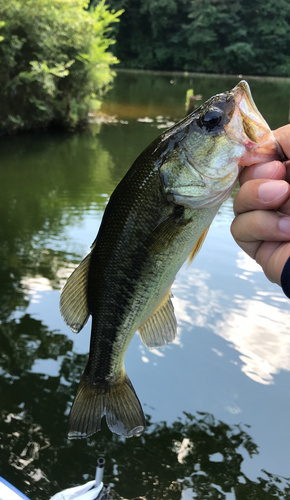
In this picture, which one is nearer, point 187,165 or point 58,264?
point 187,165

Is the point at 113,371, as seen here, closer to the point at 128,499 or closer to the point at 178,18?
the point at 128,499

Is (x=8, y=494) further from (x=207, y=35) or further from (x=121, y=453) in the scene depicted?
(x=207, y=35)

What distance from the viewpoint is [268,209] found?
154 cm

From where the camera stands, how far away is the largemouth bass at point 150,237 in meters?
1.46

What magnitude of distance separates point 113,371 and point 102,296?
395 mm

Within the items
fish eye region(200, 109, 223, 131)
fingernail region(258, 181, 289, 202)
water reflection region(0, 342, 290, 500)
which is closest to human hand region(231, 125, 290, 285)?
fingernail region(258, 181, 289, 202)

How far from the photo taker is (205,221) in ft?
5.19

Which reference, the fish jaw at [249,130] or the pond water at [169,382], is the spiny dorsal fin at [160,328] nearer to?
the fish jaw at [249,130]

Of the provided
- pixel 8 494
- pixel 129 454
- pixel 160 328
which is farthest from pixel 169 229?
pixel 129 454

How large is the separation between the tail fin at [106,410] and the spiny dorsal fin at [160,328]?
263 millimetres

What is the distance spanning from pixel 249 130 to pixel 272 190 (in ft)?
0.74

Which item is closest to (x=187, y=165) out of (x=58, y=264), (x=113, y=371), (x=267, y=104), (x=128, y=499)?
(x=113, y=371)

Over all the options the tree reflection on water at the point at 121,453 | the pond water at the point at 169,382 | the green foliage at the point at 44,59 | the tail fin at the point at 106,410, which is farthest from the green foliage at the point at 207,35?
the tail fin at the point at 106,410

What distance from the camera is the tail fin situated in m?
1.81
